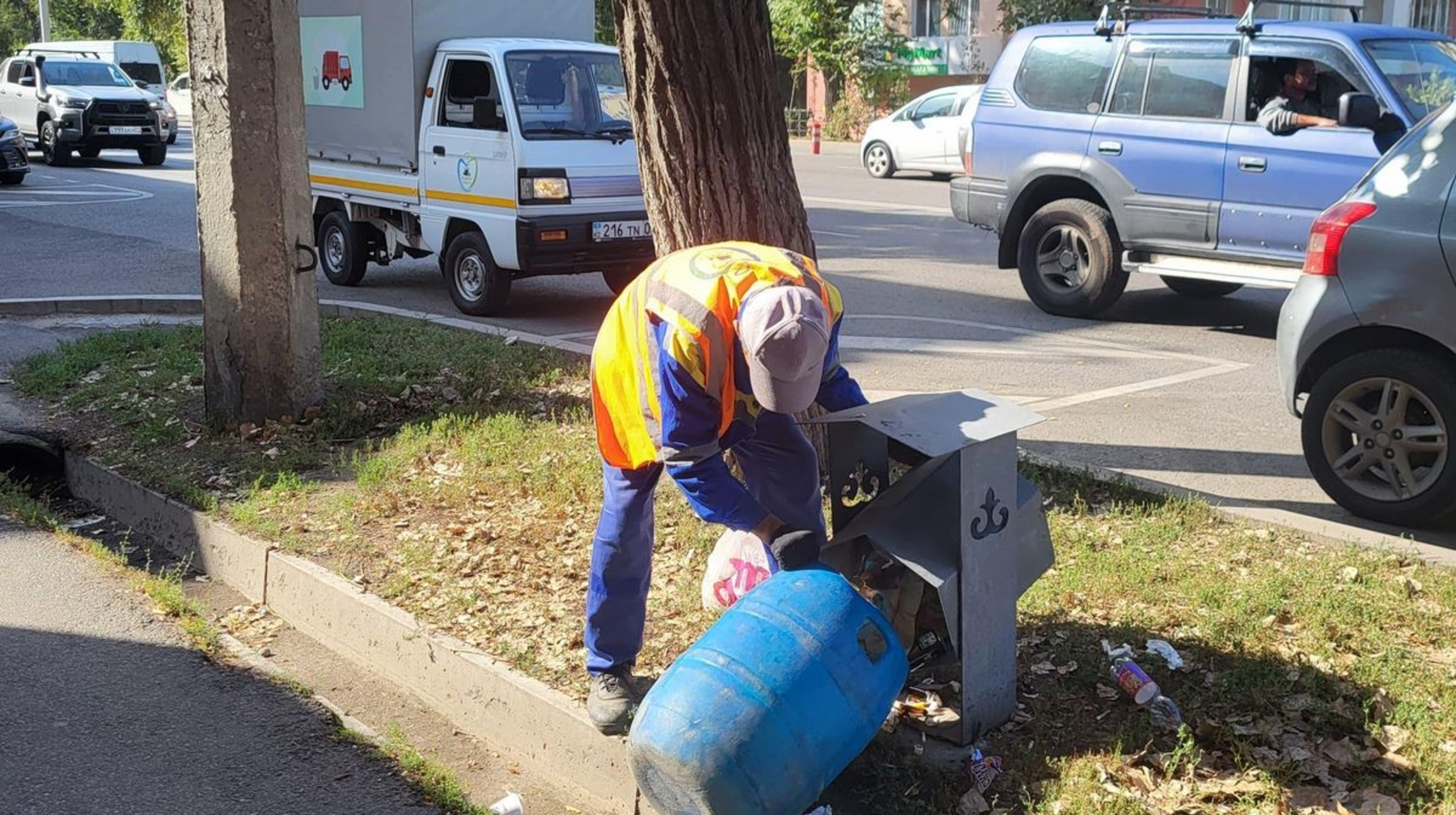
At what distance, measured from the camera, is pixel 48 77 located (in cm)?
2702

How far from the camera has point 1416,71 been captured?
9.58 m

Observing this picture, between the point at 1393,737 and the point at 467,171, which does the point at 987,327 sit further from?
the point at 1393,737

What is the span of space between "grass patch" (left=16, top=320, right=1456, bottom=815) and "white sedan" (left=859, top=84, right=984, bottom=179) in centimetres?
1477

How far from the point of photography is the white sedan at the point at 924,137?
869 inches

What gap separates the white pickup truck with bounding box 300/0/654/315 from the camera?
10.8 metres

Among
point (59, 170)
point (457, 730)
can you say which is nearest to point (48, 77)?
point (59, 170)

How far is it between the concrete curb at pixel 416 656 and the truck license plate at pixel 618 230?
4820 millimetres

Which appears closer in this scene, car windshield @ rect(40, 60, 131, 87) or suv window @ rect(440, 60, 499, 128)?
suv window @ rect(440, 60, 499, 128)

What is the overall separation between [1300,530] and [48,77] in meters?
26.9

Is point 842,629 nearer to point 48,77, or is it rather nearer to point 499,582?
point 499,582

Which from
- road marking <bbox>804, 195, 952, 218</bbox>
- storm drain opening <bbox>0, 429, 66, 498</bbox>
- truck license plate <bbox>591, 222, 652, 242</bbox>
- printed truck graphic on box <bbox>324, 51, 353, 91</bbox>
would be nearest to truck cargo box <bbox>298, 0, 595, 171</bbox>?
printed truck graphic on box <bbox>324, 51, 353, 91</bbox>

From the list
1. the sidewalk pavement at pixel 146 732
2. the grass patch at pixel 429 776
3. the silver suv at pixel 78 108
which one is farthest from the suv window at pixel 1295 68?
the silver suv at pixel 78 108

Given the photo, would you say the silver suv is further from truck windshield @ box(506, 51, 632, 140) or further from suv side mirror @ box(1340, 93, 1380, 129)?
suv side mirror @ box(1340, 93, 1380, 129)

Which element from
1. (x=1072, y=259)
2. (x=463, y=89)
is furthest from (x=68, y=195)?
(x=1072, y=259)
